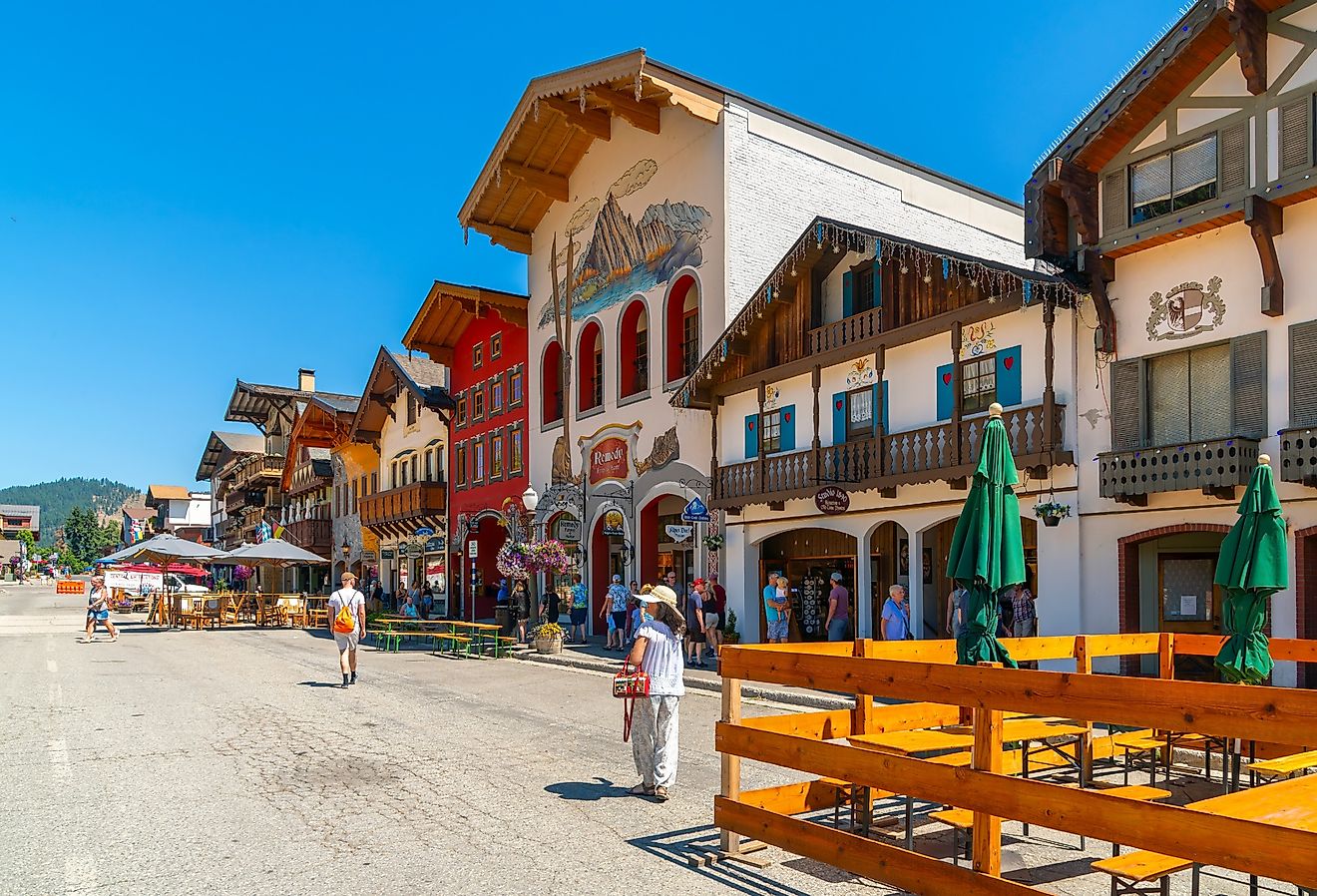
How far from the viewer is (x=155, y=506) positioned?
124 m

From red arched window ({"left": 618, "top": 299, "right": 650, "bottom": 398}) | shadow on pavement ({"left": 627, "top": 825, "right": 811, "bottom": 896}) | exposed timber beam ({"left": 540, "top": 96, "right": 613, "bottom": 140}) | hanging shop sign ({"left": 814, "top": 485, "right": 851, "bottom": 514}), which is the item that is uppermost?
exposed timber beam ({"left": 540, "top": 96, "right": 613, "bottom": 140})

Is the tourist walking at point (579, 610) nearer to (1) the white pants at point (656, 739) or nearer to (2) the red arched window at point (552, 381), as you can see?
(2) the red arched window at point (552, 381)

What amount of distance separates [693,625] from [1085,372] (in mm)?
8783

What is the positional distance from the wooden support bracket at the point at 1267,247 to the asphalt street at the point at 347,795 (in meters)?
8.95

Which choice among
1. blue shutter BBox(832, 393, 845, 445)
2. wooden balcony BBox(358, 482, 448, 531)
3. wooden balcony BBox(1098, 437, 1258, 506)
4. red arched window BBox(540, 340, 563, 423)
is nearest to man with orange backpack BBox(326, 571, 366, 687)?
blue shutter BBox(832, 393, 845, 445)

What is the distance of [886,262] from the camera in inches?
774

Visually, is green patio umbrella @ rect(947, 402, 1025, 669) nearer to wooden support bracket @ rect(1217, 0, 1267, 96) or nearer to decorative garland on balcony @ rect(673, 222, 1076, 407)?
decorative garland on balcony @ rect(673, 222, 1076, 407)

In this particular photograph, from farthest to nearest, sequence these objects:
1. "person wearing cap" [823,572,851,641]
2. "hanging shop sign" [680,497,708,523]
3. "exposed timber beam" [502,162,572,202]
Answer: "exposed timber beam" [502,162,572,202] < "hanging shop sign" [680,497,708,523] < "person wearing cap" [823,572,851,641]

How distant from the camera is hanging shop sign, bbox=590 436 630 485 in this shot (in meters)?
28.1

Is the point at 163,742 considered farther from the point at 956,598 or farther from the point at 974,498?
the point at 956,598

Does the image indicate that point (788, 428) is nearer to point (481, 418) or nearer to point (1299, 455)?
point (1299, 455)

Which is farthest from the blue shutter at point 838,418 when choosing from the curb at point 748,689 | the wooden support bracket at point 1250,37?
the wooden support bracket at point 1250,37

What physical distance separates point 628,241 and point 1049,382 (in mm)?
14712

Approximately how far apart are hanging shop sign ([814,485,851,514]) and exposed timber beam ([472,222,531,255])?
1795cm
